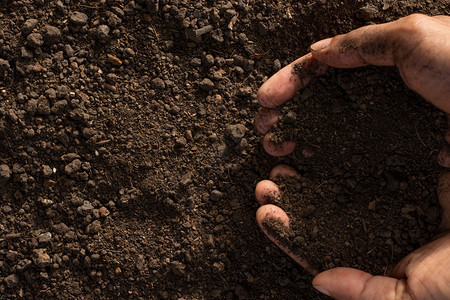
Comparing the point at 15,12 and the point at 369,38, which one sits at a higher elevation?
the point at 15,12

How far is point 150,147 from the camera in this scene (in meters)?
2.00

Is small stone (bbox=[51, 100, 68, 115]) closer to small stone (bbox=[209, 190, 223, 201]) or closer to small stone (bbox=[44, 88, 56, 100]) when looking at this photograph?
small stone (bbox=[44, 88, 56, 100])

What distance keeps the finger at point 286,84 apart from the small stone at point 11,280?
54.3 inches

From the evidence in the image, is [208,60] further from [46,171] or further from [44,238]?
[44,238]

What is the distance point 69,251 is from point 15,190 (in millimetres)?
376

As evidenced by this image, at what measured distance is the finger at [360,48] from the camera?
1718 mm

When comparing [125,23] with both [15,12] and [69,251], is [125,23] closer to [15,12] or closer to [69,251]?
[15,12]

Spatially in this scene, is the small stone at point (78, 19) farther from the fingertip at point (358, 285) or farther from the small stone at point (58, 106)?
the fingertip at point (358, 285)

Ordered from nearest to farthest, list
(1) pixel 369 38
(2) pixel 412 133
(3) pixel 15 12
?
(1) pixel 369 38 → (2) pixel 412 133 → (3) pixel 15 12

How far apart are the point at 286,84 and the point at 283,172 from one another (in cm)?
39

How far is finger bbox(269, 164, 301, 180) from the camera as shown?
1.99m

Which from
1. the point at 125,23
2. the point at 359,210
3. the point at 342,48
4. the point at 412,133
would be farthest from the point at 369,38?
the point at 125,23

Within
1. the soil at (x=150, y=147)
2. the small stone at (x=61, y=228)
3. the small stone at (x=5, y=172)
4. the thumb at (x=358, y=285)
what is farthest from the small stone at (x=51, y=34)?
the thumb at (x=358, y=285)

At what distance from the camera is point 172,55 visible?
6.75ft
